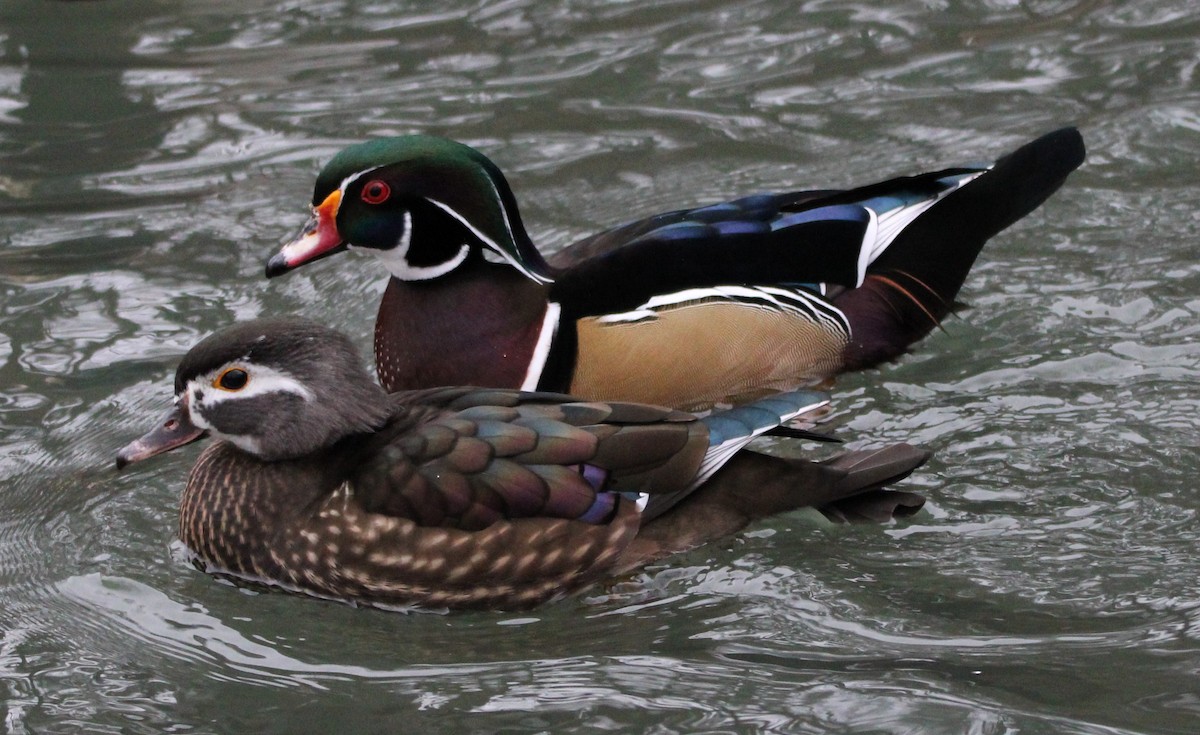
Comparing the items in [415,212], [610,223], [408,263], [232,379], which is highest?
[415,212]

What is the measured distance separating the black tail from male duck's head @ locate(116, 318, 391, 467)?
181cm

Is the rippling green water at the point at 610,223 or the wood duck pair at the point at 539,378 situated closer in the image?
the rippling green water at the point at 610,223

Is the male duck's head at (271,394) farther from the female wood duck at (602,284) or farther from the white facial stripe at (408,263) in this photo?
the white facial stripe at (408,263)

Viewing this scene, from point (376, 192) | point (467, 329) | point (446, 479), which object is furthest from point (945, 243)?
point (446, 479)

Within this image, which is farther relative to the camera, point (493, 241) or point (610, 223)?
point (610, 223)

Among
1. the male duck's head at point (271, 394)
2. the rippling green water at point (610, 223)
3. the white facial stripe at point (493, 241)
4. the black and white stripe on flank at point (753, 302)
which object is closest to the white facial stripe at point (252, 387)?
the male duck's head at point (271, 394)

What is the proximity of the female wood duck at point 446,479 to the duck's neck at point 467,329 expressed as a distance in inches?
17.5

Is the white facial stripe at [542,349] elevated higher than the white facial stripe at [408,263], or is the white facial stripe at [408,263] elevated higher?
the white facial stripe at [408,263]

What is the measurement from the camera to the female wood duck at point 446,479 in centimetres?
435

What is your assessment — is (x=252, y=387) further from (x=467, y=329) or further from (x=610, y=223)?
(x=610, y=223)

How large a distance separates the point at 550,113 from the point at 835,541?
3.37 m

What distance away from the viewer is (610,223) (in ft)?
22.0

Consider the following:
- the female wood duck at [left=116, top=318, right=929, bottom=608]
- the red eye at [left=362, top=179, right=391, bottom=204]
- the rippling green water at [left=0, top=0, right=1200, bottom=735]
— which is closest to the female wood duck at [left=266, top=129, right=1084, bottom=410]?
the red eye at [left=362, top=179, right=391, bottom=204]

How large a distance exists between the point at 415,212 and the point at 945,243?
181cm
